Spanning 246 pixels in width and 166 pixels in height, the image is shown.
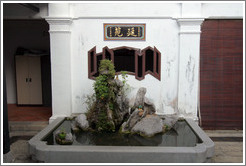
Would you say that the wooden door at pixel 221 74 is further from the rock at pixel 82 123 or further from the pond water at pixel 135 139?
the rock at pixel 82 123

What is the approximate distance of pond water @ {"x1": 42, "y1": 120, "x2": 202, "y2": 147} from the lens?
18.5ft

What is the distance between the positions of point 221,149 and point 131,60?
3603 millimetres

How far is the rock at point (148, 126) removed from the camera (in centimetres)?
611

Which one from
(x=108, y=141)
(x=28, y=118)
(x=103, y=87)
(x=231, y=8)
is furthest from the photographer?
(x=28, y=118)

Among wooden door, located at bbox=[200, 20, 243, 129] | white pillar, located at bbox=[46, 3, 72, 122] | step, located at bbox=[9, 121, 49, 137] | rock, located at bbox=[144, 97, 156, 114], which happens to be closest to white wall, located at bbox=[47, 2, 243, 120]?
white pillar, located at bbox=[46, 3, 72, 122]

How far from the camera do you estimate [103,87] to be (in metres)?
6.42

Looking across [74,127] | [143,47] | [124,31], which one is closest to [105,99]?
[74,127]

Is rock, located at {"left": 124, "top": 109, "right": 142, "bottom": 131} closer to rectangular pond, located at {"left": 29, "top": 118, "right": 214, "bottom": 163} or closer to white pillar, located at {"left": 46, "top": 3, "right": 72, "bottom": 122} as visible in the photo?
rectangular pond, located at {"left": 29, "top": 118, "right": 214, "bottom": 163}

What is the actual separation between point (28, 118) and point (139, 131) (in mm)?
4031

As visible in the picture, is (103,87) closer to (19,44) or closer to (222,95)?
(222,95)

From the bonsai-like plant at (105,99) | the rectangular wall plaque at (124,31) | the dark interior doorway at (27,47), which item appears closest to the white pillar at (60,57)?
the rectangular wall plaque at (124,31)

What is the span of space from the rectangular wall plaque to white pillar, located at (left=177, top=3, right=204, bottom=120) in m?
1.18

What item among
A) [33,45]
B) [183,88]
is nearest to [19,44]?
[33,45]

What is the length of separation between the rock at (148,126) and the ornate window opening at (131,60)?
1773 mm
